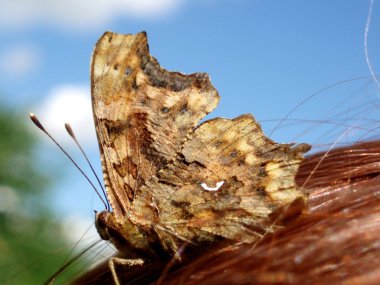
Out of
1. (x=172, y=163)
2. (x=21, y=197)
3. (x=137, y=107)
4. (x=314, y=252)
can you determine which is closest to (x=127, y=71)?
(x=137, y=107)

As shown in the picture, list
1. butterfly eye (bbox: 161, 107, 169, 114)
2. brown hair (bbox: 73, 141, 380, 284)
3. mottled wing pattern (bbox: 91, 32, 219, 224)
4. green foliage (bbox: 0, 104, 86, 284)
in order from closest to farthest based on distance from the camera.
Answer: brown hair (bbox: 73, 141, 380, 284) < mottled wing pattern (bbox: 91, 32, 219, 224) < butterfly eye (bbox: 161, 107, 169, 114) < green foliage (bbox: 0, 104, 86, 284)

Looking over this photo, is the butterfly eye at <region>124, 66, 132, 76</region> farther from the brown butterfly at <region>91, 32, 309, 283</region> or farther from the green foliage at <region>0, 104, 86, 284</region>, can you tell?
the green foliage at <region>0, 104, 86, 284</region>

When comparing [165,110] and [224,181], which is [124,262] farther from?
[165,110]

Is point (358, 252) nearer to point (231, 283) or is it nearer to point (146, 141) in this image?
point (231, 283)

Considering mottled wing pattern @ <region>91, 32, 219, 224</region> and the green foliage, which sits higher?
the green foliage

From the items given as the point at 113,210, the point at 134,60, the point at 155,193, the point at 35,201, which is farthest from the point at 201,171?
the point at 35,201

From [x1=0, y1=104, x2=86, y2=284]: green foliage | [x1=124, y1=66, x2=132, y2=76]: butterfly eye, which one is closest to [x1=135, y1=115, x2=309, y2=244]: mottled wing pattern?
[x1=124, y1=66, x2=132, y2=76]: butterfly eye
